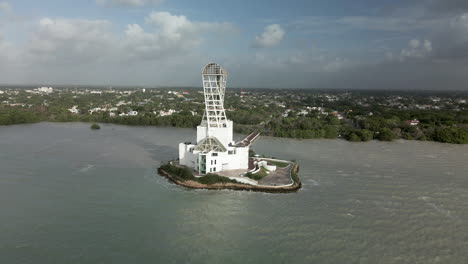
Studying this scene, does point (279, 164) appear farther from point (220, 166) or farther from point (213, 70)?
point (213, 70)

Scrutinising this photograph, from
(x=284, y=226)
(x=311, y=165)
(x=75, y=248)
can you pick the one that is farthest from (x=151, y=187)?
(x=311, y=165)

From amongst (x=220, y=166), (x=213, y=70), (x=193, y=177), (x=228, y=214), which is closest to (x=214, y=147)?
(x=220, y=166)

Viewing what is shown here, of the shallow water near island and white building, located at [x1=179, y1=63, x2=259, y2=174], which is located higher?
white building, located at [x1=179, y1=63, x2=259, y2=174]

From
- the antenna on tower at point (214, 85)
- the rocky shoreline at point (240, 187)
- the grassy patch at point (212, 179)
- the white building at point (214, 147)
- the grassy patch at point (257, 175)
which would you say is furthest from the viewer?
the antenna on tower at point (214, 85)

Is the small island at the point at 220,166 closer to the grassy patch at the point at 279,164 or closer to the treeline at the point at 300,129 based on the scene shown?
the grassy patch at the point at 279,164

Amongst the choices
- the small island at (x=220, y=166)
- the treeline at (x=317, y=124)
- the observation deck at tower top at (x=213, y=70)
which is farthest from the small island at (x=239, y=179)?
the treeline at (x=317, y=124)

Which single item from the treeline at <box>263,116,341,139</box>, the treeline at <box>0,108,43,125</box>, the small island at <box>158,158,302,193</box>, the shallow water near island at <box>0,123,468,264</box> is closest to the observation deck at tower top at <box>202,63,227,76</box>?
the small island at <box>158,158,302,193</box>

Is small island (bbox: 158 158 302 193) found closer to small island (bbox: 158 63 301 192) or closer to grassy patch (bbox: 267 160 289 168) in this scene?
small island (bbox: 158 63 301 192)
